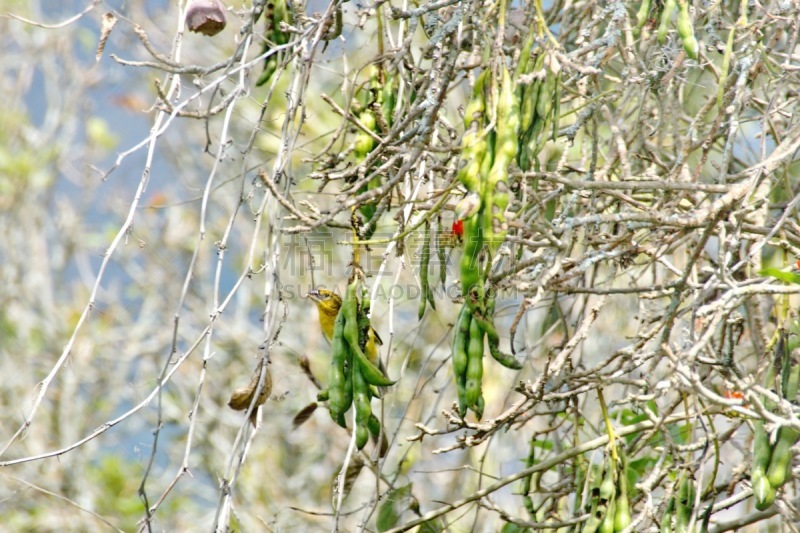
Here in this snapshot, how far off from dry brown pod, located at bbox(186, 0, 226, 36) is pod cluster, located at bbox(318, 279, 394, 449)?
0.83 m

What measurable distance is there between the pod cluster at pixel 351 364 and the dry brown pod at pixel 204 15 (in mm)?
Result: 833

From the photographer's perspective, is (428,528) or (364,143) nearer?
(364,143)

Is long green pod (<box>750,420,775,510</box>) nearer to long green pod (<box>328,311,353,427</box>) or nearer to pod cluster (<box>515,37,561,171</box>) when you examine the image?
pod cluster (<box>515,37,561,171</box>)

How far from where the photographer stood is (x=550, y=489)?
2580 mm

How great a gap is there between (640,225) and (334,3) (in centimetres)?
87

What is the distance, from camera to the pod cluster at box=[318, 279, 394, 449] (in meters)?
1.96

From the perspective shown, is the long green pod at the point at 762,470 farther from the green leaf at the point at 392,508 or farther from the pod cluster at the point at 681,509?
the green leaf at the point at 392,508

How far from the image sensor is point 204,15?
2.30 metres

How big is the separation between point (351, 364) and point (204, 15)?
1.00 metres

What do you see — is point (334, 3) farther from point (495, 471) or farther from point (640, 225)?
point (495, 471)

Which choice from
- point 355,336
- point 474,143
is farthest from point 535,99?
point 355,336

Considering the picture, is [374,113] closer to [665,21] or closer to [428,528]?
[665,21]

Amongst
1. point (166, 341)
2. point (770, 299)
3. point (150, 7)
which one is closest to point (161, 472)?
point (166, 341)

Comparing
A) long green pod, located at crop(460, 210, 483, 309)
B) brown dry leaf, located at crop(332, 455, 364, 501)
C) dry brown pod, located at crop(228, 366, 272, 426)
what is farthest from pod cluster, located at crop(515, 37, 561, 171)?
brown dry leaf, located at crop(332, 455, 364, 501)
